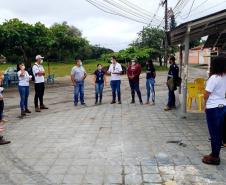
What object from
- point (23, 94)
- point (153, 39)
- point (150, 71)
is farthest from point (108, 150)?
point (153, 39)

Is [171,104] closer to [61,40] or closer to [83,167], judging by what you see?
[83,167]

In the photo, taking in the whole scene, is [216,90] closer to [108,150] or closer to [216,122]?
[216,122]

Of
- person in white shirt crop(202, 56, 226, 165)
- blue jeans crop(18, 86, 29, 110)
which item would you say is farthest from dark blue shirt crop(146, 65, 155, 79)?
person in white shirt crop(202, 56, 226, 165)

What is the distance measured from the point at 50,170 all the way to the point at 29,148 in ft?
5.48

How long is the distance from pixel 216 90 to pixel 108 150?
2.35 meters

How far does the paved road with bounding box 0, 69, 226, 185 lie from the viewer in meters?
5.70

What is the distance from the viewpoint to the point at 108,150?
7.29 metres

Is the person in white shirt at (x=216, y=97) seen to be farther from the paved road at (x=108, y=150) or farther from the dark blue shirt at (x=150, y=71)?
the dark blue shirt at (x=150, y=71)

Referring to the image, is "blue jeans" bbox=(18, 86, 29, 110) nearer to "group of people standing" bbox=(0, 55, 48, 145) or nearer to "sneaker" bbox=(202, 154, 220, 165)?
"group of people standing" bbox=(0, 55, 48, 145)

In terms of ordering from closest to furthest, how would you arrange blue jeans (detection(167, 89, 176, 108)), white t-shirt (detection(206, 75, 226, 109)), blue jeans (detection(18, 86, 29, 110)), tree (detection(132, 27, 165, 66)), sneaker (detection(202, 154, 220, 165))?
white t-shirt (detection(206, 75, 226, 109)) < sneaker (detection(202, 154, 220, 165)) < blue jeans (detection(18, 86, 29, 110)) < blue jeans (detection(167, 89, 176, 108)) < tree (detection(132, 27, 165, 66))

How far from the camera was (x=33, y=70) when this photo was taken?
1270 centimetres

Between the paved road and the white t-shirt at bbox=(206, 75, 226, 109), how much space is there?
1.01 meters

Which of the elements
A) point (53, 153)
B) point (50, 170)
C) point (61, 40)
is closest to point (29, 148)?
point (53, 153)

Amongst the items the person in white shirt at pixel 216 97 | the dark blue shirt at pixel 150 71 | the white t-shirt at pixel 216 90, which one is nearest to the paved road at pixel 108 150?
the person in white shirt at pixel 216 97
